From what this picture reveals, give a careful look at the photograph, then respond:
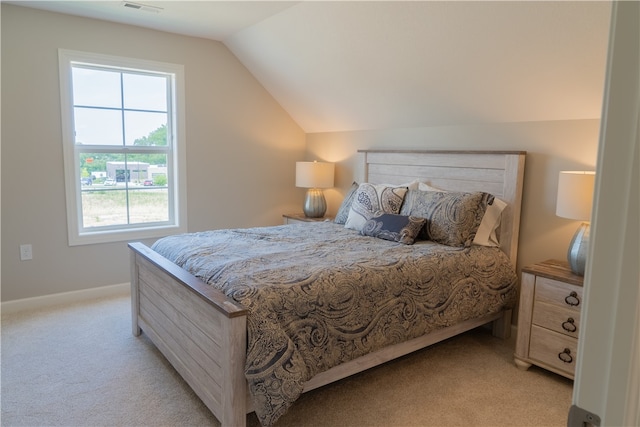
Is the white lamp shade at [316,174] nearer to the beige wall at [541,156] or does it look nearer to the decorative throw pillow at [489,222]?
the beige wall at [541,156]

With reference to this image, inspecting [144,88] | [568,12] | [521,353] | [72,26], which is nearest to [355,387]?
[521,353]

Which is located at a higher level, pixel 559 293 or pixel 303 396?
pixel 559 293

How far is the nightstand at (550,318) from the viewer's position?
254 cm

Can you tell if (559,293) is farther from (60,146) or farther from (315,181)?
(60,146)

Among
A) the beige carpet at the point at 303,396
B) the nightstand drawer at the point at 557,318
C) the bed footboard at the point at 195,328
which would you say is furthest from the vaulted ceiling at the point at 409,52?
the bed footboard at the point at 195,328

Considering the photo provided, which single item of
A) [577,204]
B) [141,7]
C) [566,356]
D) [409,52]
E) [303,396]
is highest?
[141,7]

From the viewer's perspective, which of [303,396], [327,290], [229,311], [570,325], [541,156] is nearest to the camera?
[229,311]

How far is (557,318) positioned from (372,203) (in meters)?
1.53

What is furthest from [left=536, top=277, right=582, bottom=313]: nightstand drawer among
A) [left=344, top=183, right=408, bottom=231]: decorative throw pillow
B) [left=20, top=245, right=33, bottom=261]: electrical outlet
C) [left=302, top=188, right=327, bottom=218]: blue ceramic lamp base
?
[left=20, top=245, right=33, bottom=261]: electrical outlet

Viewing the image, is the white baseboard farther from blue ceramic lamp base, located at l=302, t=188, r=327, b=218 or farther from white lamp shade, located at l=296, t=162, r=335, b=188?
white lamp shade, located at l=296, t=162, r=335, b=188

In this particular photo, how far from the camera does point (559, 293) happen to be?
2586 mm

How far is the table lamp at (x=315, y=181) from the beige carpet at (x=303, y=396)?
6.42ft

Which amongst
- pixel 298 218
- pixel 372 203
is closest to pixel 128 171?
pixel 298 218

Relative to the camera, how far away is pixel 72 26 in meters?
3.64
